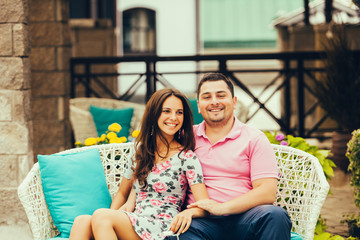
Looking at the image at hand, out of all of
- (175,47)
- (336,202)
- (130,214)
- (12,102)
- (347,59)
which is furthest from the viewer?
(175,47)

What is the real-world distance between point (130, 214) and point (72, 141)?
357 centimetres

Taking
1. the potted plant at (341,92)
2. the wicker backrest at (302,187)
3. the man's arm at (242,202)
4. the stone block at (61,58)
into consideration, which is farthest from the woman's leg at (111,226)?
the stone block at (61,58)

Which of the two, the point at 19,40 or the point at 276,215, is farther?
the point at 19,40

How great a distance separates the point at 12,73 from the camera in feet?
12.5

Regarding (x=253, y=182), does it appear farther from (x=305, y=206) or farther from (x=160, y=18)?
(x=160, y=18)

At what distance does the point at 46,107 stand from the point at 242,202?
11.8 feet

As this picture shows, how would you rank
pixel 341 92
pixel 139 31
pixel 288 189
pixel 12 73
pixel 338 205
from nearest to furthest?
1. pixel 288 189
2. pixel 12 73
3. pixel 338 205
4. pixel 341 92
5. pixel 139 31

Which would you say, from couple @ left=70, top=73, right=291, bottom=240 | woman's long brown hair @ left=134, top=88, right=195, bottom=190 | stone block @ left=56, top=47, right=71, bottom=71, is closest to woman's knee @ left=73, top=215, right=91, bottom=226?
couple @ left=70, top=73, right=291, bottom=240

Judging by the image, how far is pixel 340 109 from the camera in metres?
5.48

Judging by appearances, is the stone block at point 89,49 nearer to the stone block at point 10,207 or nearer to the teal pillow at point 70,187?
the stone block at point 10,207

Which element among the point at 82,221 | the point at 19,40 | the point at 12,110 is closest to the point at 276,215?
the point at 82,221

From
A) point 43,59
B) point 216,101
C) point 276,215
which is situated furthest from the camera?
point 43,59

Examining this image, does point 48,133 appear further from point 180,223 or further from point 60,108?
point 180,223

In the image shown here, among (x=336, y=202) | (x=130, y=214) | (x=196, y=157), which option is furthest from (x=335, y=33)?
(x=130, y=214)
